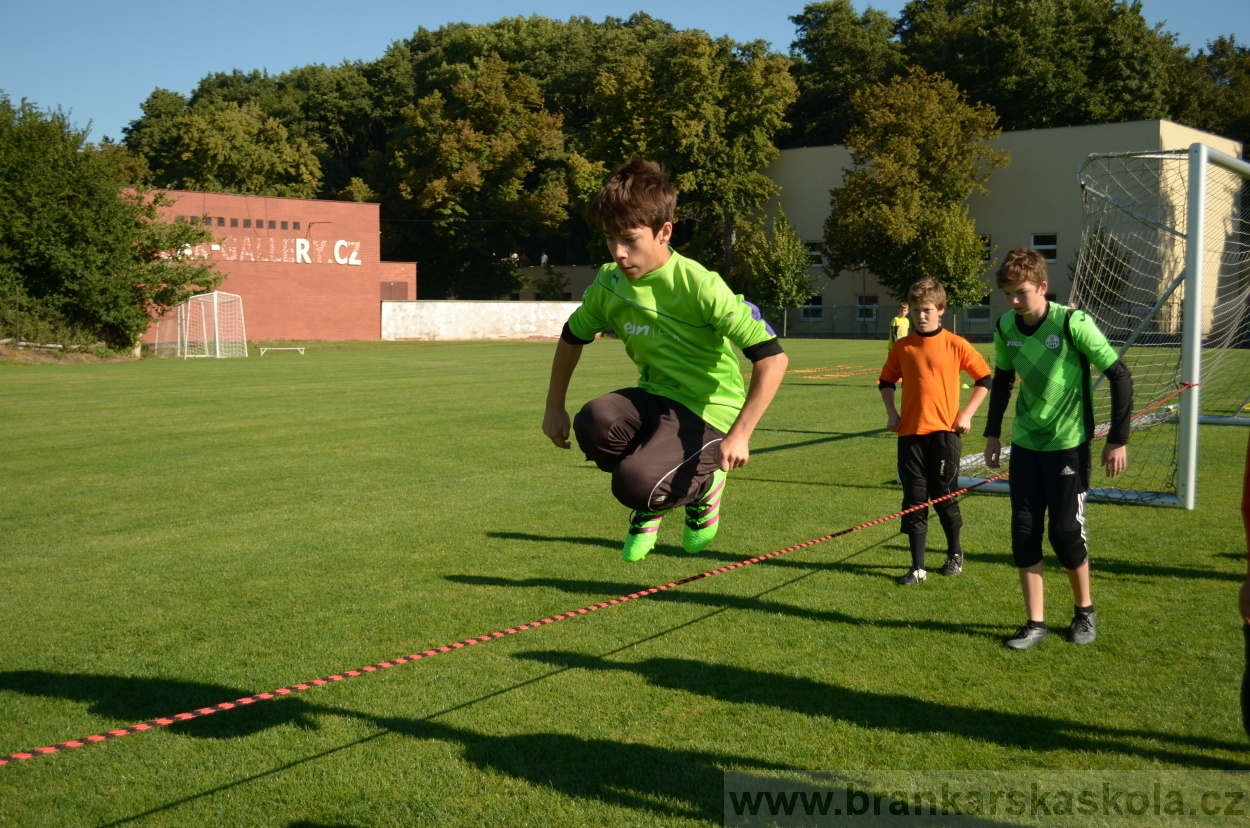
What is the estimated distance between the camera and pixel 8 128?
40.6m

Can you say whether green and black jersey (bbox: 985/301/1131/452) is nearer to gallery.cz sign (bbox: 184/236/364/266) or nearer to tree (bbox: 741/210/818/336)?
gallery.cz sign (bbox: 184/236/364/266)

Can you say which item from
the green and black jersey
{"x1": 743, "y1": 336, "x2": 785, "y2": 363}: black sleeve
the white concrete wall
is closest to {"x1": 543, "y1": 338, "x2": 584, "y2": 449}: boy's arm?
{"x1": 743, "y1": 336, "x2": 785, "y2": 363}: black sleeve

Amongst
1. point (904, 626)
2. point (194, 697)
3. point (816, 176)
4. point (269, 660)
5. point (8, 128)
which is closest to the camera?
point (194, 697)

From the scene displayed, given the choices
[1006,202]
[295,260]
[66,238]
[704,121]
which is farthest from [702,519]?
[704,121]

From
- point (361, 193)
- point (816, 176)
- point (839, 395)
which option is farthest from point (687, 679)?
point (361, 193)

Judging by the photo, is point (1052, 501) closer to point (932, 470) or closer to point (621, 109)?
point (932, 470)

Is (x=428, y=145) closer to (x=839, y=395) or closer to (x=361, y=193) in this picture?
(x=361, y=193)

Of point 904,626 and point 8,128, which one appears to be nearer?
point 904,626

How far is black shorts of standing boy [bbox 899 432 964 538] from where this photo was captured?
8289 millimetres

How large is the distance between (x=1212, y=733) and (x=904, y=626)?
2.12 metres

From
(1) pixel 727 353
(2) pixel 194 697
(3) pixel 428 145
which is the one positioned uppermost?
(3) pixel 428 145

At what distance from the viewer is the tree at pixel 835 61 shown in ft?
233

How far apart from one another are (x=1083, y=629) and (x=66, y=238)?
44189 millimetres

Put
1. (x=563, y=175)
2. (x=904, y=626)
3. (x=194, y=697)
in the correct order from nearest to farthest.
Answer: (x=194, y=697) < (x=904, y=626) < (x=563, y=175)
